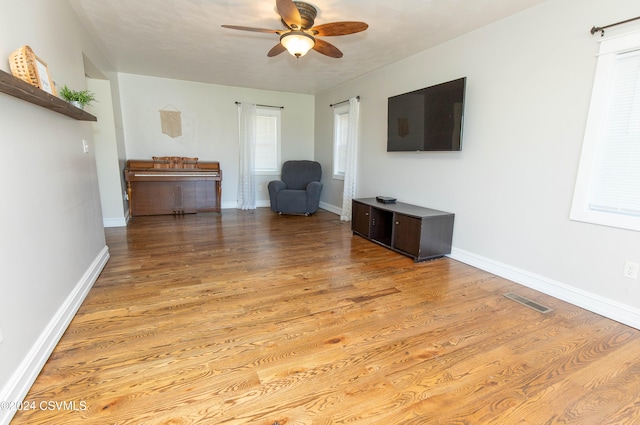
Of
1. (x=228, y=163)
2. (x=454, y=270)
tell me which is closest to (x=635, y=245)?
(x=454, y=270)

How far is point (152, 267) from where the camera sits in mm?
2818

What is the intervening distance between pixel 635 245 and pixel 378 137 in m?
3.00

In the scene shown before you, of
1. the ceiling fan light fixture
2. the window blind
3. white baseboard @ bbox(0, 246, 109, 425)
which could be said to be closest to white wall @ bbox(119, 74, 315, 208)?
the ceiling fan light fixture

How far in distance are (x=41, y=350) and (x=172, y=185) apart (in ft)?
12.7

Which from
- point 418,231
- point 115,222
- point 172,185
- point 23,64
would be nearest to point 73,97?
point 23,64

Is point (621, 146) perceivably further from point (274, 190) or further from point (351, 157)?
point (274, 190)

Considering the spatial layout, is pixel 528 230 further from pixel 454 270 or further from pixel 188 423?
pixel 188 423

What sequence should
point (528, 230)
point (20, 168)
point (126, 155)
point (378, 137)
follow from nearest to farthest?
point (20, 168), point (528, 230), point (378, 137), point (126, 155)

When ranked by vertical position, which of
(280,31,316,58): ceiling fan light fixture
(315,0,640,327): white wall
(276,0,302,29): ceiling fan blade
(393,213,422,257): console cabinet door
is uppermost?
(276,0,302,29): ceiling fan blade

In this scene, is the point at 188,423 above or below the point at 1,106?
below

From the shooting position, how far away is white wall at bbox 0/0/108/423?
131 centimetres

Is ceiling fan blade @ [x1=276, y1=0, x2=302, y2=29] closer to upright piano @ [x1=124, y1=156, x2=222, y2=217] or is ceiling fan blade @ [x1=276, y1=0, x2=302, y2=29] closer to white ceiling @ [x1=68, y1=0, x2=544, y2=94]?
white ceiling @ [x1=68, y1=0, x2=544, y2=94]

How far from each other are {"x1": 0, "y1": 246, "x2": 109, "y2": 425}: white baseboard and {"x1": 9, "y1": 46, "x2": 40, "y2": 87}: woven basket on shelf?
1.31 m

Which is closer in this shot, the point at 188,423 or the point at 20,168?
the point at 188,423
